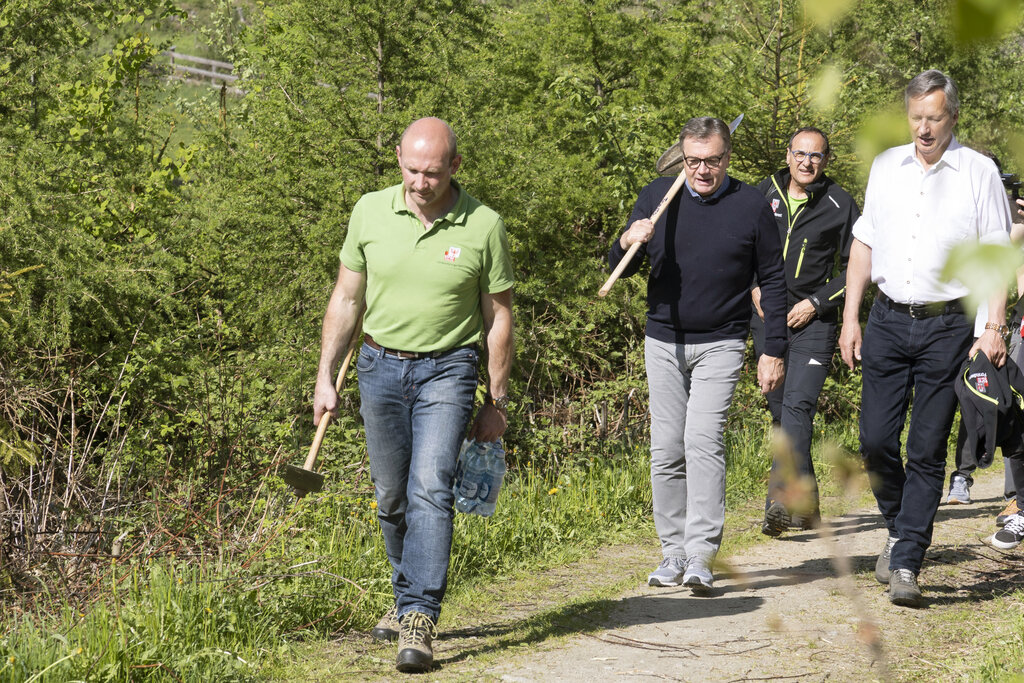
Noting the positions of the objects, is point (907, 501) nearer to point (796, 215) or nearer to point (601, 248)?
point (796, 215)

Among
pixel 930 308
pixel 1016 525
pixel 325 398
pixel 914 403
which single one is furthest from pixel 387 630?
pixel 1016 525

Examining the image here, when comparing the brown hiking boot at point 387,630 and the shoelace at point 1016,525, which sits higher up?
the shoelace at point 1016,525

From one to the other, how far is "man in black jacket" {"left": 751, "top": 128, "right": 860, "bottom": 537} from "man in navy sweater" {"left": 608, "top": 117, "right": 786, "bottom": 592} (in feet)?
4.14

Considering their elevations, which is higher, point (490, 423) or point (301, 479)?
point (490, 423)

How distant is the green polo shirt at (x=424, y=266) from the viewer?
4375 mm

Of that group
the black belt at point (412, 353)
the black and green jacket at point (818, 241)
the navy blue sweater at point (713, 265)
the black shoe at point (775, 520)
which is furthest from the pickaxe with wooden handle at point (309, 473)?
the black and green jacket at point (818, 241)

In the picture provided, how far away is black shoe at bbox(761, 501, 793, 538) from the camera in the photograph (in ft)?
21.4

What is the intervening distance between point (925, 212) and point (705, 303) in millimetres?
1033

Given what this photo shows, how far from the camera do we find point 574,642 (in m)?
4.72

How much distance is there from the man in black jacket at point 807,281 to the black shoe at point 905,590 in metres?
1.33

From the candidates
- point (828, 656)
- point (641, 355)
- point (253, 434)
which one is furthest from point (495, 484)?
point (641, 355)

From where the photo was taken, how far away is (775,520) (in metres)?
6.54

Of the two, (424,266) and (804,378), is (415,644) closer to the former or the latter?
(424,266)

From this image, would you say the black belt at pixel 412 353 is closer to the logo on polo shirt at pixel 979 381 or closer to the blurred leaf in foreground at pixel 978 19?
the logo on polo shirt at pixel 979 381
